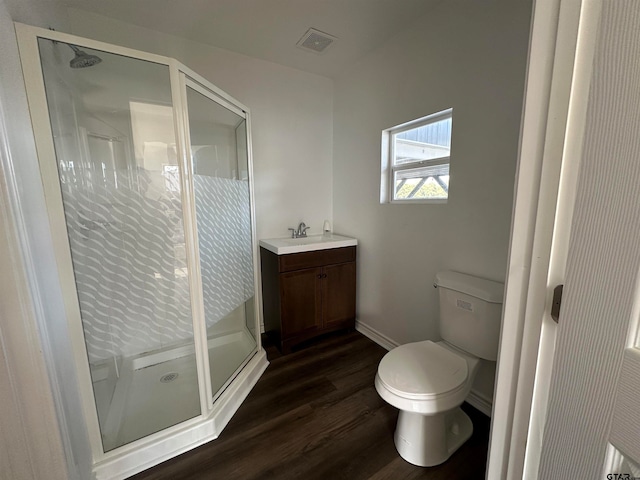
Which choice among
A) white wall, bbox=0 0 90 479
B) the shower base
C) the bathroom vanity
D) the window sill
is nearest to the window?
the window sill

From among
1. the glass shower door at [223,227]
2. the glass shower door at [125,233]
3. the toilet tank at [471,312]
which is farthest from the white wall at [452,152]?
the glass shower door at [125,233]

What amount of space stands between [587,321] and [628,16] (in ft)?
1.38

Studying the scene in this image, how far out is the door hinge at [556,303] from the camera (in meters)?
0.49

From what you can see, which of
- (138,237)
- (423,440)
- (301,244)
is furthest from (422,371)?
(138,237)

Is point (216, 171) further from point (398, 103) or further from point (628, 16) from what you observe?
point (628, 16)

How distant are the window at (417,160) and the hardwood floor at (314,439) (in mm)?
1339

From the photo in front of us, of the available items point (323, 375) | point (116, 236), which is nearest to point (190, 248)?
point (116, 236)

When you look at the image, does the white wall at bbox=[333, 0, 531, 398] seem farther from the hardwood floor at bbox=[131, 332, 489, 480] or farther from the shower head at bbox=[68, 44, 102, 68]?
the shower head at bbox=[68, 44, 102, 68]

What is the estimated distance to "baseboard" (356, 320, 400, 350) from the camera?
219 centimetres

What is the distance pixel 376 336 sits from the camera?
7.63 feet

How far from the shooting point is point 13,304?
2.57ft

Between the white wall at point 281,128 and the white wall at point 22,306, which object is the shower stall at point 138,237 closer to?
the white wall at point 22,306

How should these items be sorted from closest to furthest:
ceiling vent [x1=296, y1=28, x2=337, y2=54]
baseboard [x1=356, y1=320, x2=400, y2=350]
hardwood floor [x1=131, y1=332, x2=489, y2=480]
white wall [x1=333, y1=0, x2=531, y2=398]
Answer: hardwood floor [x1=131, y1=332, x2=489, y2=480], white wall [x1=333, y1=0, x2=531, y2=398], ceiling vent [x1=296, y1=28, x2=337, y2=54], baseboard [x1=356, y1=320, x2=400, y2=350]

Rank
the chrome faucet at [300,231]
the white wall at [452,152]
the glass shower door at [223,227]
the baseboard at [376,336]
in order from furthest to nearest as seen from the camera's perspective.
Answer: the chrome faucet at [300,231] < the baseboard at [376,336] < the glass shower door at [223,227] < the white wall at [452,152]
